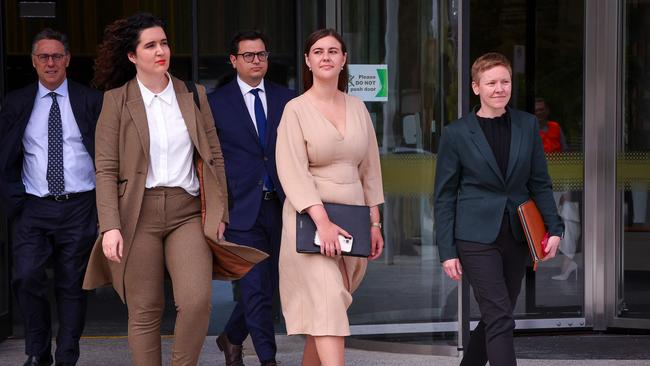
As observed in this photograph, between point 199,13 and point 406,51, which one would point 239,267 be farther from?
point 199,13

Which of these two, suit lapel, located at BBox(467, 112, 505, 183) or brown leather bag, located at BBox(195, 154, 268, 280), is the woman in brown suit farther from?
suit lapel, located at BBox(467, 112, 505, 183)

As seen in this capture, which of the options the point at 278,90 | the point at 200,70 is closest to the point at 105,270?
the point at 278,90

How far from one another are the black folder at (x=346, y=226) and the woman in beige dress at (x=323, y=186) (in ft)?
0.15

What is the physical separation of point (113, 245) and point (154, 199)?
1.05 feet

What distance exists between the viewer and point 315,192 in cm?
532

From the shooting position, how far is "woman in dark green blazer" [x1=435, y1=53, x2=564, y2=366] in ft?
18.2

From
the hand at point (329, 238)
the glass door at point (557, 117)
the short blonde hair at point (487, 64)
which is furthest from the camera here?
the glass door at point (557, 117)

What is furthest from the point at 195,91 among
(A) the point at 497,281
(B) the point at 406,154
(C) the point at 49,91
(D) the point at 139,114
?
(B) the point at 406,154

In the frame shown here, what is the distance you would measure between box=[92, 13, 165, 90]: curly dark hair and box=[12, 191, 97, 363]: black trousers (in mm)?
935

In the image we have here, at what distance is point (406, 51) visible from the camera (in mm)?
7715

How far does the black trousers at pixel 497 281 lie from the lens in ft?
18.0

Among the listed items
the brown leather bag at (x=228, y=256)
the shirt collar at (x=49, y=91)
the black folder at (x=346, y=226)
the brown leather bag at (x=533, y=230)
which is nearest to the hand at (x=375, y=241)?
the black folder at (x=346, y=226)

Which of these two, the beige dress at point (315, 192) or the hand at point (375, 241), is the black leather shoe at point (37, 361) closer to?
the beige dress at point (315, 192)

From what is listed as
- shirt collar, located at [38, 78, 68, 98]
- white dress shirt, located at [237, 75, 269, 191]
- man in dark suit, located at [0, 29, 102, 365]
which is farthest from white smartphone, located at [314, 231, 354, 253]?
shirt collar, located at [38, 78, 68, 98]
